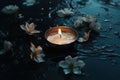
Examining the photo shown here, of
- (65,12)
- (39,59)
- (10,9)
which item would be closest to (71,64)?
(39,59)

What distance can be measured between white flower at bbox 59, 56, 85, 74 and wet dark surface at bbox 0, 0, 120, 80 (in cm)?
2

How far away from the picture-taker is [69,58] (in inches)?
44.2

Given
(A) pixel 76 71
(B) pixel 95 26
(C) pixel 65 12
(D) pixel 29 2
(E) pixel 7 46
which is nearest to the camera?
(A) pixel 76 71

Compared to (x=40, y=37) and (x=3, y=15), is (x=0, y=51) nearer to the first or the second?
(x=40, y=37)

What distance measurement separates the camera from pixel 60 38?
126cm

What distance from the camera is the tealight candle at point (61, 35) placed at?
125cm

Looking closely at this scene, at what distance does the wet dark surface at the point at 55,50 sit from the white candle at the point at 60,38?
37 millimetres

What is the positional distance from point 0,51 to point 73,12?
0.50 m

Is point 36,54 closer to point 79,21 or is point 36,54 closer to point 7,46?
point 7,46

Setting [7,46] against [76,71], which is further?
Result: [7,46]

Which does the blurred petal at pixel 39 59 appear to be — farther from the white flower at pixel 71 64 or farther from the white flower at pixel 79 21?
the white flower at pixel 79 21

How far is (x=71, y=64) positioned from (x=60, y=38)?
0.20m

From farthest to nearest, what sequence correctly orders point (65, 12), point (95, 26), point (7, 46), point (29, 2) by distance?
point (29, 2)
point (65, 12)
point (95, 26)
point (7, 46)

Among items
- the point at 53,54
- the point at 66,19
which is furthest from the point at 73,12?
the point at 53,54
